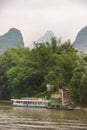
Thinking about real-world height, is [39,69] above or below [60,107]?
above

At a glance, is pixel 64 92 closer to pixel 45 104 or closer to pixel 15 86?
pixel 45 104

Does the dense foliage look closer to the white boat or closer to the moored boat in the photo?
the white boat

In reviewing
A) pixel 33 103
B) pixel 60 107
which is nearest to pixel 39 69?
pixel 33 103

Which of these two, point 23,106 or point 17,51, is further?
point 17,51

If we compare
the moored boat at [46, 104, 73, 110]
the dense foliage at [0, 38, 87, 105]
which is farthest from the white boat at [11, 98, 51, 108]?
the dense foliage at [0, 38, 87, 105]

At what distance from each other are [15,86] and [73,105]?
21.8 m

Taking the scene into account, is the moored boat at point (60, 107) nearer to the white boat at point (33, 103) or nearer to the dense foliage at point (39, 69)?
the white boat at point (33, 103)

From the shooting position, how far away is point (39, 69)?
86188mm

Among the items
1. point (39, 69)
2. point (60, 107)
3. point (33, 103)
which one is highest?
point (39, 69)

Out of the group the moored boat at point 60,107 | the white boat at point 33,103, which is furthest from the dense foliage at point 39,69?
the moored boat at point 60,107

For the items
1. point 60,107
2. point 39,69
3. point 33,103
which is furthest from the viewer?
point 39,69

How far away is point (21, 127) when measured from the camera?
38094mm

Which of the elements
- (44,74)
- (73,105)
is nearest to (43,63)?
(44,74)

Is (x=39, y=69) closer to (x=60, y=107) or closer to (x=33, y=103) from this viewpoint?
(x=33, y=103)
